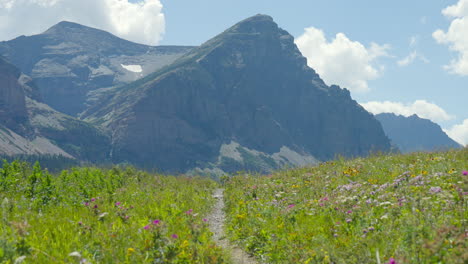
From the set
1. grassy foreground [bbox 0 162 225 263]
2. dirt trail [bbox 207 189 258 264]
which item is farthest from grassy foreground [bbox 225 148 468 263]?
grassy foreground [bbox 0 162 225 263]

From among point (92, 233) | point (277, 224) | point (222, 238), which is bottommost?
point (222, 238)

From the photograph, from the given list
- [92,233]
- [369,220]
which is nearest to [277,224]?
[369,220]

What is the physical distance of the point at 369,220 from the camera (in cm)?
729

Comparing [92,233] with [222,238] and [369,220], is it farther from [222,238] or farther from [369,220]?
[369,220]

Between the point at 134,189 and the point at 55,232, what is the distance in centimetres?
891

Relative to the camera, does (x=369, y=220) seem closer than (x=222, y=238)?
Yes

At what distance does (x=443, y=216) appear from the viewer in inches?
239

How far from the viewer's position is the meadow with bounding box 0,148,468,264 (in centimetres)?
529

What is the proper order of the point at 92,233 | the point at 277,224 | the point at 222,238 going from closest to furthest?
the point at 92,233, the point at 277,224, the point at 222,238

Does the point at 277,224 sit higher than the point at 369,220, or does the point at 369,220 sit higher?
the point at 369,220

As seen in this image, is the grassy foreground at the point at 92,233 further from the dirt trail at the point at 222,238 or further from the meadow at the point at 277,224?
the dirt trail at the point at 222,238

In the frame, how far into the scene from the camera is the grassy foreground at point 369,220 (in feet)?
16.4

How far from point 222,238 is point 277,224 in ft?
5.09

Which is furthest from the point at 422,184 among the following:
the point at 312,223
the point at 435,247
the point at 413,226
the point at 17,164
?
the point at 17,164
